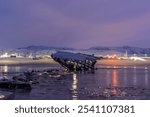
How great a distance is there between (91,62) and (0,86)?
5780 cm

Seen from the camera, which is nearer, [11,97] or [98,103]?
[98,103]

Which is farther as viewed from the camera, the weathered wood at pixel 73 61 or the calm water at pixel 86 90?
the weathered wood at pixel 73 61

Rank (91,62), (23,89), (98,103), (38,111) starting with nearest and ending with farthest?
(38,111)
(98,103)
(23,89)
(91,62)

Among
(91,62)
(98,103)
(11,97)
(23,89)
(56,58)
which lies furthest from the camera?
(91,62)

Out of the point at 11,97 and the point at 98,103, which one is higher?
the point at 98,103

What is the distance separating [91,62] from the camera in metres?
101

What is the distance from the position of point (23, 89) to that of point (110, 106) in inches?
1253

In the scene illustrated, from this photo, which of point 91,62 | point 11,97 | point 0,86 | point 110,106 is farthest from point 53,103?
point 91,62

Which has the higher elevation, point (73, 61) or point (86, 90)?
point (73, 61)

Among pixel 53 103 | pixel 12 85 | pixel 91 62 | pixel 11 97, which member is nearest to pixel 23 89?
pixel 12 85

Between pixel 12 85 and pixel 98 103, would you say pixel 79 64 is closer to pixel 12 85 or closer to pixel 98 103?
pixel 12 85

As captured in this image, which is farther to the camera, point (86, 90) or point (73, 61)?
point (73, 61)

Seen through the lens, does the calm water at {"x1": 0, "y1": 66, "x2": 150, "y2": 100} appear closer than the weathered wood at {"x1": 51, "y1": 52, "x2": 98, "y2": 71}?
Yes

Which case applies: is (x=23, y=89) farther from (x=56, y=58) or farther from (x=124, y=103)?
(x=56, y=58)
